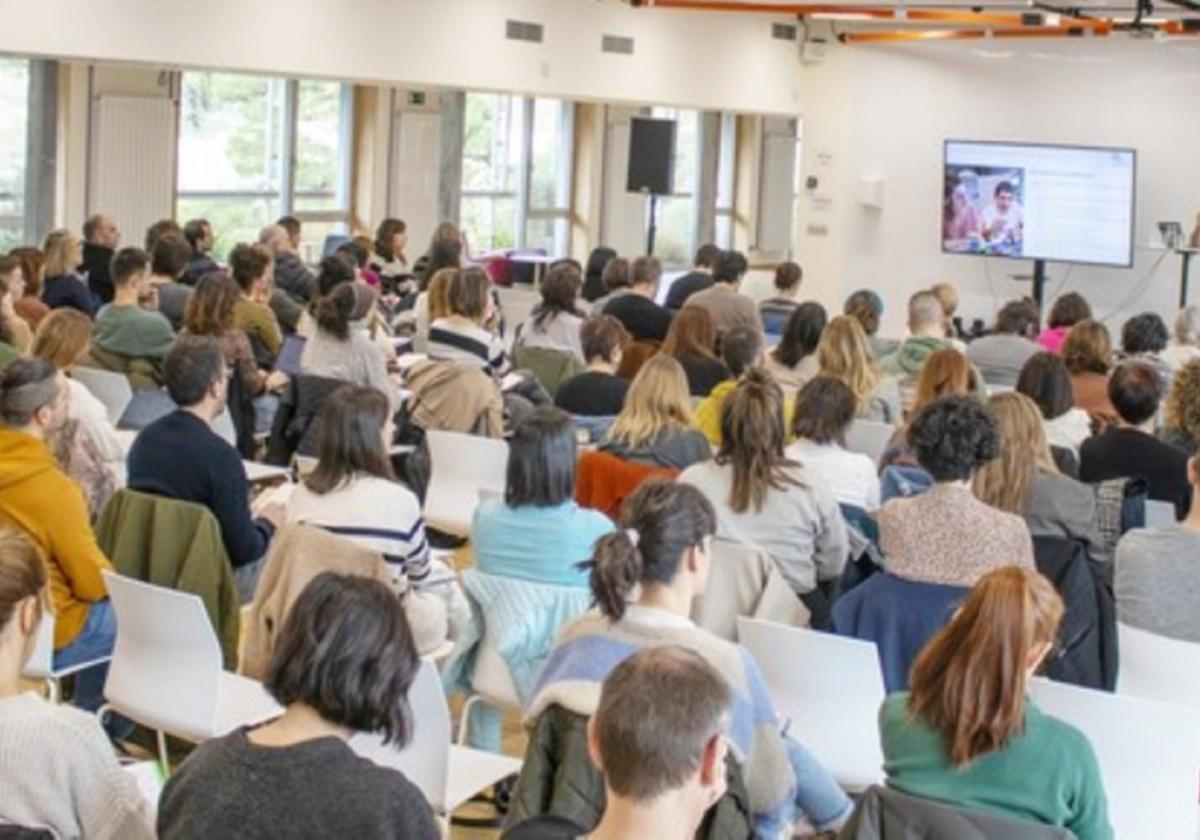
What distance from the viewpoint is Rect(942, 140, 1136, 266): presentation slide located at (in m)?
17.3

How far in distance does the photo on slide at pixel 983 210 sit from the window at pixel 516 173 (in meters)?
3.51

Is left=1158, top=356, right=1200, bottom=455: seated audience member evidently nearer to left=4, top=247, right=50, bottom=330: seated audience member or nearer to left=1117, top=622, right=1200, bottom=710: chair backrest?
left=1117, top=622, right=1200, bottom=710: chair backrest

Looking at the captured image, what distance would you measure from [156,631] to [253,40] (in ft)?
26.2

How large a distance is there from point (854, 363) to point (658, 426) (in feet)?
6.52

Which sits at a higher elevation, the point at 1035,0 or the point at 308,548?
the point at 1035,0

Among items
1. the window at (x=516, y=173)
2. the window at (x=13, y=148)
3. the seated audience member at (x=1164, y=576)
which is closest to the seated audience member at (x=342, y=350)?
the seated audience member at (x=1164, y=576)

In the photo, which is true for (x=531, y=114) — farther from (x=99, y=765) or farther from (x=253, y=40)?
(x=99, y=765)

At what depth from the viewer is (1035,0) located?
14.8 meters

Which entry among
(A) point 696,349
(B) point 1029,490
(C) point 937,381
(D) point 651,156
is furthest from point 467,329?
(D) point 651,156

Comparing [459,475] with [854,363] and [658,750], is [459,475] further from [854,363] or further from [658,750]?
[658,750]

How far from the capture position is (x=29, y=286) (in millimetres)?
9992

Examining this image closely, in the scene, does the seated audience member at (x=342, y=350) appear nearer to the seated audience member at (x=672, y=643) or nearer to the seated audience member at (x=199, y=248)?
the seated audience member at (x=199, y=248)

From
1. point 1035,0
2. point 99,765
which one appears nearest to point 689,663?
point 99,765

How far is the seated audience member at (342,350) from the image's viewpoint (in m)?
8.80
